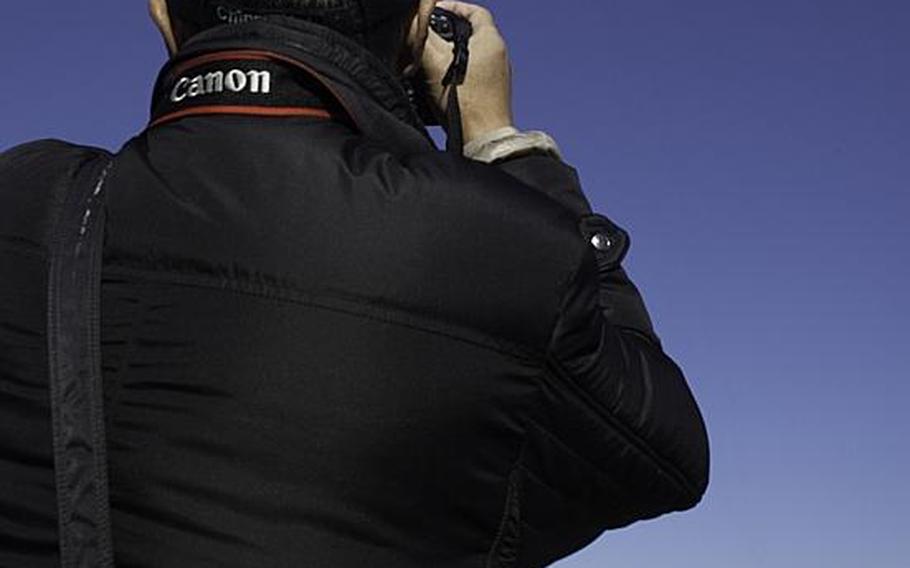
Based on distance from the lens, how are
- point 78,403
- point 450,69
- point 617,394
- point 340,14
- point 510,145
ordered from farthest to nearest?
point 450,69 → point 510,145 → point 340,14 → point 617,394 → point 78,403

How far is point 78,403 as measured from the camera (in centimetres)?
243

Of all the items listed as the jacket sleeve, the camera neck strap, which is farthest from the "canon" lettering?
the camera neck strap

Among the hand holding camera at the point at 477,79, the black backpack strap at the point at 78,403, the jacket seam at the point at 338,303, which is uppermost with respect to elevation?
the hand holding camera at the point at 477,79

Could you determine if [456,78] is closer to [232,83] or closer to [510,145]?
[510,145]

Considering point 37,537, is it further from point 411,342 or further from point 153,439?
point 411,342

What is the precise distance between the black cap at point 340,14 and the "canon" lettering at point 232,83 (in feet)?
0.54

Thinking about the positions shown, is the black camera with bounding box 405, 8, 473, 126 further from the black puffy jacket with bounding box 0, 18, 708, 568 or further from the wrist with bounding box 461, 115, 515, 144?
the black puffy jacket with bounding box 0, 18, 708, 568

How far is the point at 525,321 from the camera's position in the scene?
255cm

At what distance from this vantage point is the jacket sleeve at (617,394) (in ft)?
8.54

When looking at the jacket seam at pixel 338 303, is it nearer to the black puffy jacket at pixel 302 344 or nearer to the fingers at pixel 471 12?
the black puffy jacket at pixel 302 344

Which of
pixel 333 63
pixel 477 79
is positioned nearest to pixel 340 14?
pixel 333 63

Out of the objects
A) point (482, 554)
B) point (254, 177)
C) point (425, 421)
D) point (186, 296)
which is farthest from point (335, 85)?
point (482, 554)

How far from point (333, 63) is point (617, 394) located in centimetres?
89

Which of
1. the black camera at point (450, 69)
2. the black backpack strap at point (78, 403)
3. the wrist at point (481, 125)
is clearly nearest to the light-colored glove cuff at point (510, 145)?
the wrist at point (481, 125)
